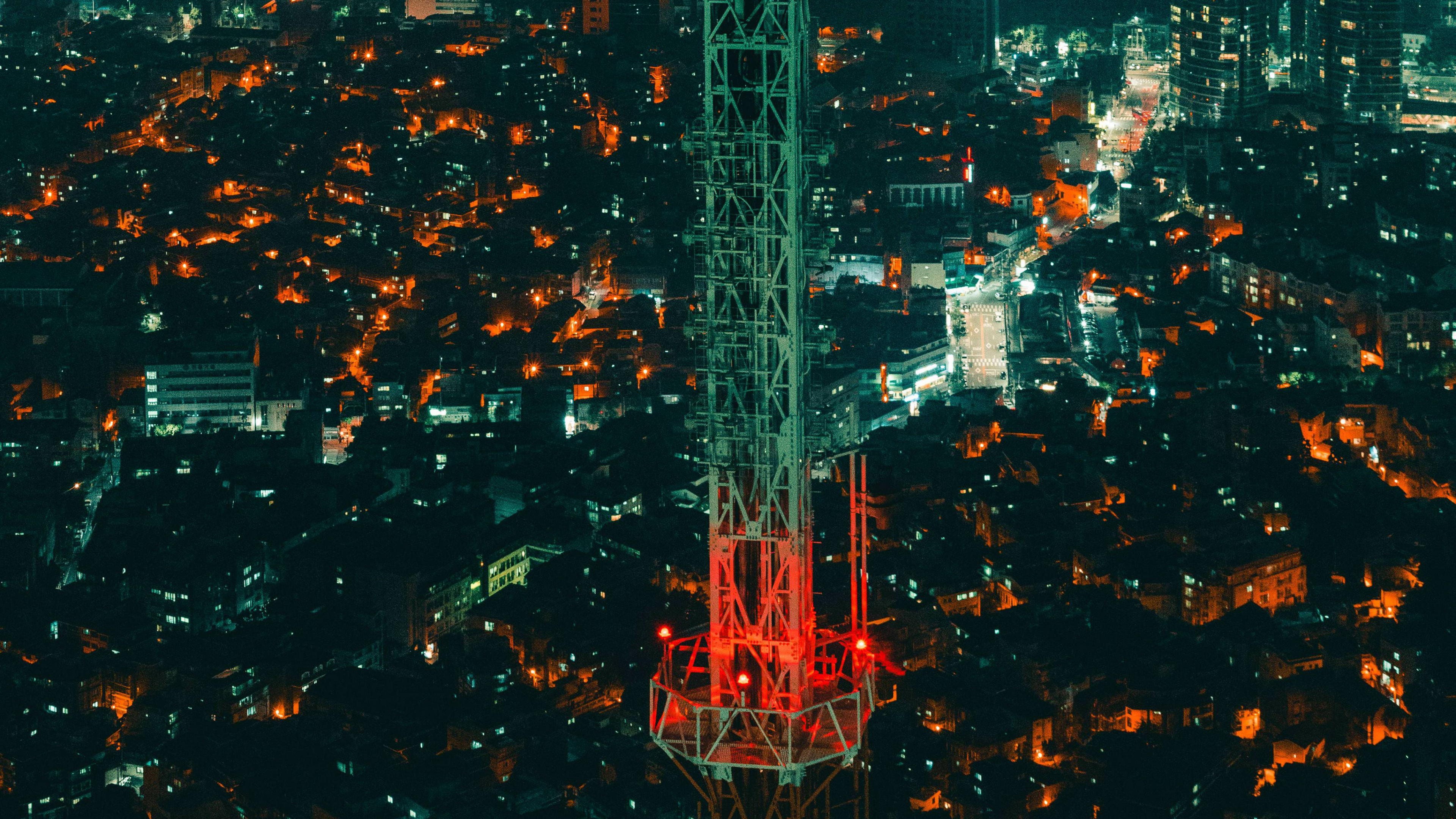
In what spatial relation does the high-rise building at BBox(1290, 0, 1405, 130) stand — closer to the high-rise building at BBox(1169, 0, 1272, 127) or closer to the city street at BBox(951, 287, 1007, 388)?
the high-rise building at BBox(1169, 0, 1272, 127)

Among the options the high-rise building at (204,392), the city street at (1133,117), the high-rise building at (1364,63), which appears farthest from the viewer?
the city street at (1133,117)

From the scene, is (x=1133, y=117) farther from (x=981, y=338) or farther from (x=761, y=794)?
(x=761, y=794)

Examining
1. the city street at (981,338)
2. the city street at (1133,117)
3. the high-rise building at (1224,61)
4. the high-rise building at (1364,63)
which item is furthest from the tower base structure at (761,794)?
the high-rise building at (1224,61)

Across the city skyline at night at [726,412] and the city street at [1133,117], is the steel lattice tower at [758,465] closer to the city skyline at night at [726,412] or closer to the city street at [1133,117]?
the city skyline at night at [726,412]

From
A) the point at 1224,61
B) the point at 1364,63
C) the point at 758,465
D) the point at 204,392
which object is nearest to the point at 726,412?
the point at 758,465

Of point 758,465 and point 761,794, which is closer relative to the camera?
point 758,465

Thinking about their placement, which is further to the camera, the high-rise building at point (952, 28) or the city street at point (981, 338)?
the high-rise building at point (952, 28)

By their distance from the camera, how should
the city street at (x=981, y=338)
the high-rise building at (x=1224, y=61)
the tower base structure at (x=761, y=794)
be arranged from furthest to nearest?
the high-rise building at (x=1224, y=61)
the city street at (x=981, y=338)
the tower base structure at (x=761, y=794)

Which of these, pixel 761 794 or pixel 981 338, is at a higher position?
pixel 761 794
